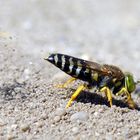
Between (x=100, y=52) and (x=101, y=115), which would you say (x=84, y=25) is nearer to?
(x=100, y=52)

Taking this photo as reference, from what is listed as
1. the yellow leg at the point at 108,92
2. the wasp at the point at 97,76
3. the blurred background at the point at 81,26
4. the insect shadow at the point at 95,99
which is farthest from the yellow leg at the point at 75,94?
the blurred background at the point at 81,26

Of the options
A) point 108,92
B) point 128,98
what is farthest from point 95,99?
point 128,98

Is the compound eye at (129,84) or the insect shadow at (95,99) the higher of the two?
the compound eye at (129,84)

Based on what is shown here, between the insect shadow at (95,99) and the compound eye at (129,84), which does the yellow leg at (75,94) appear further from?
the compound eye at (129,84)

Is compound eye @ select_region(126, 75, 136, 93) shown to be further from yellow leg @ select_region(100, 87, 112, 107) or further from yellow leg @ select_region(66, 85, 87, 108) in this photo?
yellow leg @ select_region(66, 85, 87, 108)

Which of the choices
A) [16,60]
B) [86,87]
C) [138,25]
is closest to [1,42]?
[16,60]

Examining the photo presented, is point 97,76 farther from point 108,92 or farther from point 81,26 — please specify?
point 81,26
